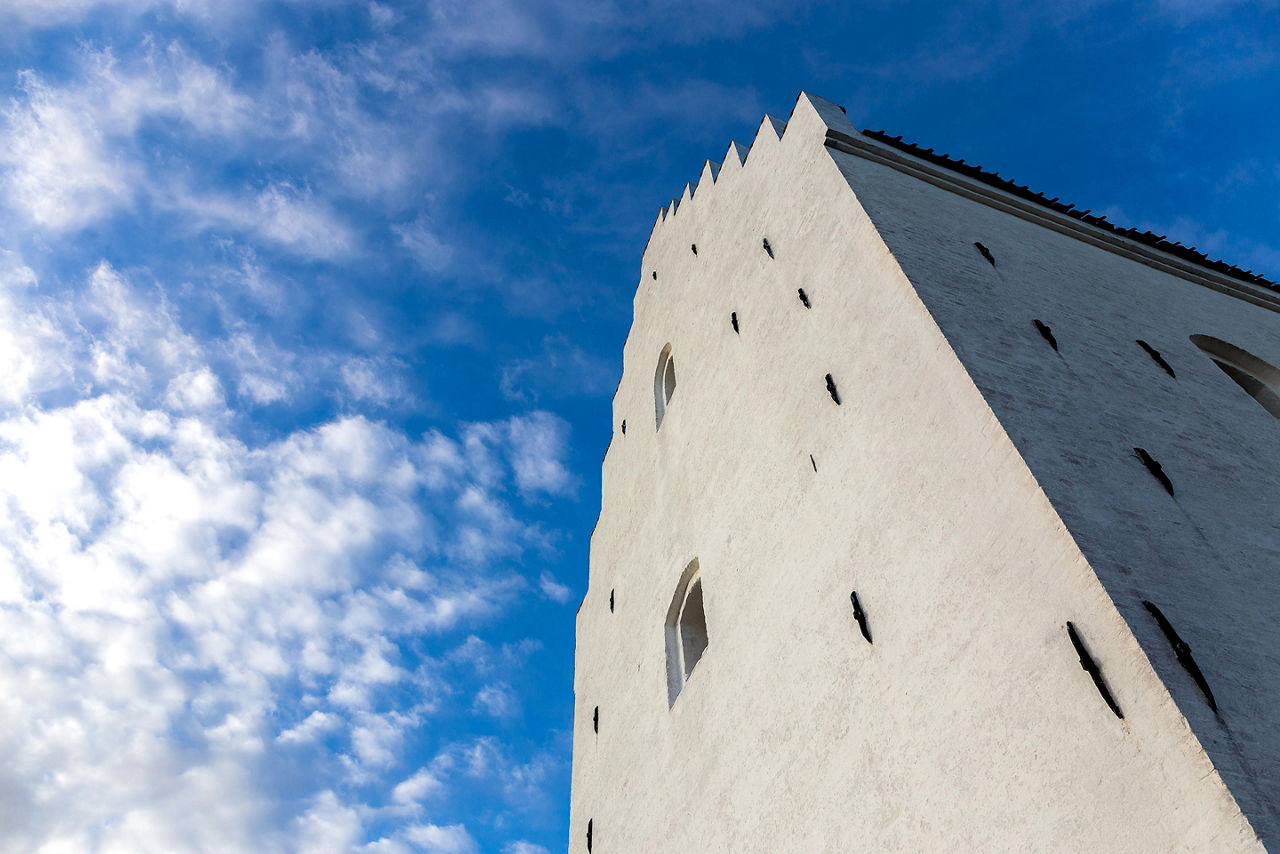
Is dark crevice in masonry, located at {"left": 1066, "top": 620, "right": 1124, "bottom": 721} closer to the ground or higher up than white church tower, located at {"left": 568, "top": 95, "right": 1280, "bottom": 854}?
closer to the ground

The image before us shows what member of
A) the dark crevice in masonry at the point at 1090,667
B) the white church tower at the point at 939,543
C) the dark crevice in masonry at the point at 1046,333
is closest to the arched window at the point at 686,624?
the white church tower at the point at 939,543

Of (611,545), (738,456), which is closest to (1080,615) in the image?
(738,456)

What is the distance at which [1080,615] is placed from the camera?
424 cm

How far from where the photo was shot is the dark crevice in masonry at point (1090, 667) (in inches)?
155

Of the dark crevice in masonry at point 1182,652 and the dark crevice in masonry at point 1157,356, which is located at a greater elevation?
the dark crevice in masonry at point 1157,356

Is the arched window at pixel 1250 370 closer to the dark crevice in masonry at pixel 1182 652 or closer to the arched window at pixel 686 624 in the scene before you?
the arched window at pixel 686 624

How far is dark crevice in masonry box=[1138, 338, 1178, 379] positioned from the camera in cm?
693

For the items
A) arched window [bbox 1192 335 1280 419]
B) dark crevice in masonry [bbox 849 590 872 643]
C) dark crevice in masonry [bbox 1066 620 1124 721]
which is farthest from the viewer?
arched window [bbox 1192 335 1280 419]

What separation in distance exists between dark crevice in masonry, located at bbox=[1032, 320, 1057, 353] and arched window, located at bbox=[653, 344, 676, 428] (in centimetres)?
612

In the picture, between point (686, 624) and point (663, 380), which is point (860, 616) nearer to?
→ point (686, 624)

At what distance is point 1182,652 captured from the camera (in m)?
3.93

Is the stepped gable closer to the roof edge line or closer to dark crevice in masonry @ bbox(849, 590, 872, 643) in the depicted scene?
the roof edge line

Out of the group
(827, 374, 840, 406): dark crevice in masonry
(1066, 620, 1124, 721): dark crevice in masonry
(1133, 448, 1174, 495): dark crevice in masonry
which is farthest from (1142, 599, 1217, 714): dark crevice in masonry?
(827, 374, 840, 406): dark crevice in masonry

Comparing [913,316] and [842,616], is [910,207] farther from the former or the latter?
[842,616]
